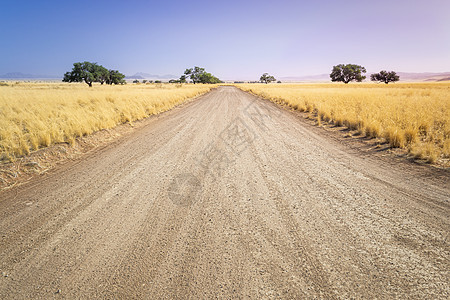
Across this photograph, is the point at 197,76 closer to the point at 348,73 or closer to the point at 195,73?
the point at 195,73

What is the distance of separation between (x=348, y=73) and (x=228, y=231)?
8745 centimetres

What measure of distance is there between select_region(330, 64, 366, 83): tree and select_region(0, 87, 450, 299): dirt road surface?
83.4m

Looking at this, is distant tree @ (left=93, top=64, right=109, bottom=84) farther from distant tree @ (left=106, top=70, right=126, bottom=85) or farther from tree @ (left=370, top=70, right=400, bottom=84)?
tree @ (left=370, top=70, right=400, bottom=84)

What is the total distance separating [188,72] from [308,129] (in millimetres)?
98463

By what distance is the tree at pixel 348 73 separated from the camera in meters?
70.6

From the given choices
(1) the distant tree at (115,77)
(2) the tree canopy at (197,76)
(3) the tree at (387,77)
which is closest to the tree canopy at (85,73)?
(1) the distant tree at (115,77)

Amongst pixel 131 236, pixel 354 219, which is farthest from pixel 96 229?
pixel 354 219

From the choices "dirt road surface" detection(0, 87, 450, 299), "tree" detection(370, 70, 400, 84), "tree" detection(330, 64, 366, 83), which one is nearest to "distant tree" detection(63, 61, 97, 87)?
"dirt road surface" detection(0, 87, 450, 299)

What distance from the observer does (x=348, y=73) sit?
71.5 meters

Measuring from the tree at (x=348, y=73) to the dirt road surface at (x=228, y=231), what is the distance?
83397 mm

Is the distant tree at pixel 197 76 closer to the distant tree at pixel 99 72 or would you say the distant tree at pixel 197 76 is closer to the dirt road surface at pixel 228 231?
the distant tree at pixel 99 72

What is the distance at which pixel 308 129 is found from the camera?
25.9 ft

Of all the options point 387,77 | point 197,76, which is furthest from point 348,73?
point 197,76

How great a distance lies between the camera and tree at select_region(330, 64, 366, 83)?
70562mm
